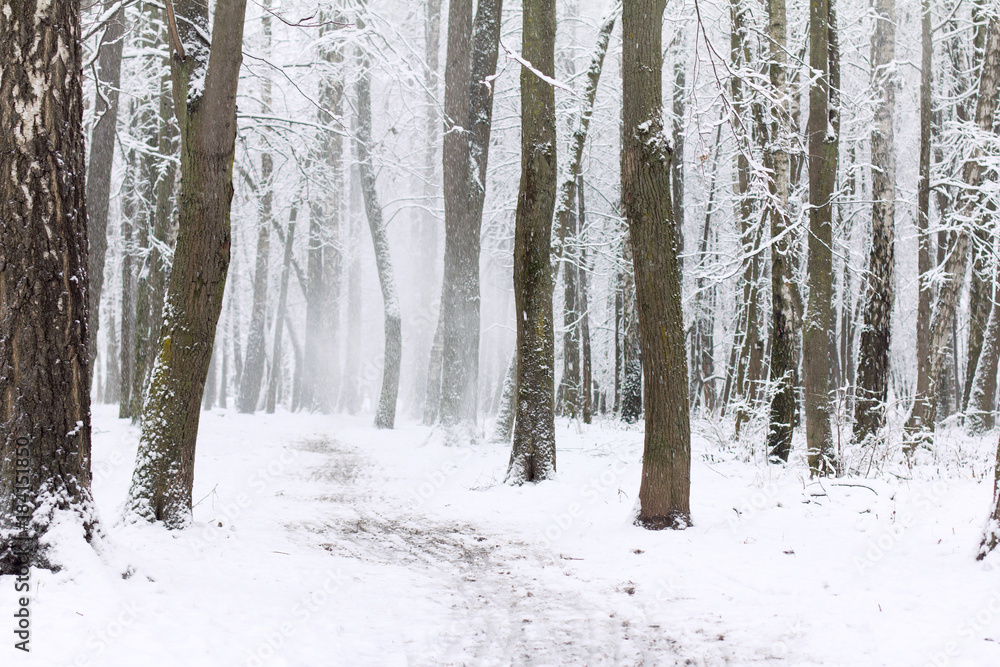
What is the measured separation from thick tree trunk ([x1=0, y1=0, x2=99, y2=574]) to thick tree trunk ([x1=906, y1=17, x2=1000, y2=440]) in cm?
1249

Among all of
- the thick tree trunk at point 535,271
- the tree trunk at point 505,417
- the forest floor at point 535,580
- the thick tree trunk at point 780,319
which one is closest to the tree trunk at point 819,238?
the thick tree trunk at point 780,319

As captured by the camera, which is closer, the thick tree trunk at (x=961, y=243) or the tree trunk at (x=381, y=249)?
the thick tree trunk at (x=961, y=243)

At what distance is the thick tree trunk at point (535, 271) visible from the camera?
8500 millimetres

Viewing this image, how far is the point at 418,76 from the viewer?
14680 millimetres

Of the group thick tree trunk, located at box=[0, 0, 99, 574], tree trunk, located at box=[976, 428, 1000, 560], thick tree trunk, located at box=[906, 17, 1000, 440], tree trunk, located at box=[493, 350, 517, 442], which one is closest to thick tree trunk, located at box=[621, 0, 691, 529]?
tree trunk, located at box=[976, 428, 1000, 560]

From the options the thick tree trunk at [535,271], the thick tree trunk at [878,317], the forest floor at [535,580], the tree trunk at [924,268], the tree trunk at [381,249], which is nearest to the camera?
the forest floor at [535,580]

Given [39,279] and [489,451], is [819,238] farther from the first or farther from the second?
[39,279]

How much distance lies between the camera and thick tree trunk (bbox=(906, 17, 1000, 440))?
12.4 meters

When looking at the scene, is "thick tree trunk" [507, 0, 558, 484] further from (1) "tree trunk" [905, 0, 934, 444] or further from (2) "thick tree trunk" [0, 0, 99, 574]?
(1) "tree trunk" [905, 0, 934, 444]

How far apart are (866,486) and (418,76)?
11.7 metres

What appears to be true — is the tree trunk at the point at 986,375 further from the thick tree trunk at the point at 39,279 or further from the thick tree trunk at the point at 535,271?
the thick tree trunk at the point at 39,279

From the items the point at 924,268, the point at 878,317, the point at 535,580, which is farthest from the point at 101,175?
the point at 924,268

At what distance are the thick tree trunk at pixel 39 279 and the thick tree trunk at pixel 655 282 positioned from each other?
4338 mm

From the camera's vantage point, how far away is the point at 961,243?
13.0 metres
